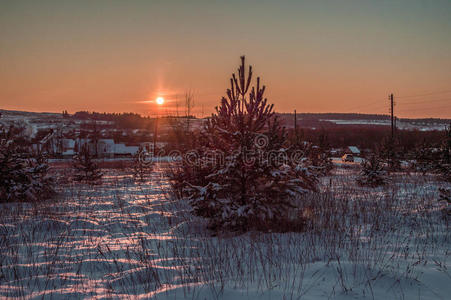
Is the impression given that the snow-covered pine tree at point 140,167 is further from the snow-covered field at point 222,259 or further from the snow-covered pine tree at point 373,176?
the snow-covered pine tree at point 373,176

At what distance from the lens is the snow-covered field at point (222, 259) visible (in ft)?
11.4

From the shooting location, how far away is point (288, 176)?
6.22m

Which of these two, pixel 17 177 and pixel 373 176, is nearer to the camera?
pixel 17 177

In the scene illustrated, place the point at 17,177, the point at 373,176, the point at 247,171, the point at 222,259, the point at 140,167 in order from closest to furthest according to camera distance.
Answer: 1. the point at 222,259
2. the point at 247,171
3. the point at 17,177
4. the point at 373,176
5. the point at 140,167

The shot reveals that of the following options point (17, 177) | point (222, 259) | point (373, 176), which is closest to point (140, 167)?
point (17, 177)

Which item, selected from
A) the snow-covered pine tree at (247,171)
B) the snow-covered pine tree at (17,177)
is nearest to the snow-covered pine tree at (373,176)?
the snow-covered pine tree at (247,171)

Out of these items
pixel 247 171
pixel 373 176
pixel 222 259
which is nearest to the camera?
pixel 222 259

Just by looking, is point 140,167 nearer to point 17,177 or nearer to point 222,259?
point 17,177

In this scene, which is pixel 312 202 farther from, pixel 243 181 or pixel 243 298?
pixel 243 298

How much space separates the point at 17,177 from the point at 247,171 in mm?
8854

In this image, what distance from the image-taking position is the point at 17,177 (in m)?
10.6

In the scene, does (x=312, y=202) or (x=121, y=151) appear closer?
(x=312, y=202)

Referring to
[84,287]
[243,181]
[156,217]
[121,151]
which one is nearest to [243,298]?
[84,287]

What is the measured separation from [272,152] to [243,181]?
0.85 m
